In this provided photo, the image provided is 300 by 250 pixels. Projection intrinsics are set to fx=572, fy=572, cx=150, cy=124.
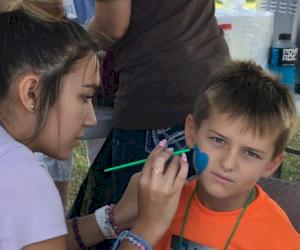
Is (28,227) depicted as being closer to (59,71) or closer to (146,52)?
(59,71)

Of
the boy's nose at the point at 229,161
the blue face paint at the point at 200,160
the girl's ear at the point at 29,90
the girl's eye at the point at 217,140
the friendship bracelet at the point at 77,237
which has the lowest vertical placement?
the friendship bracelet at the point at 77,237

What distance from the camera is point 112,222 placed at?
1.42 meters

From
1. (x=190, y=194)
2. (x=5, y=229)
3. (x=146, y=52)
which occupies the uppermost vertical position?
(x=146, y=52)

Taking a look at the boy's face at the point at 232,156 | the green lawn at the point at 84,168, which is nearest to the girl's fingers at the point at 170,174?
the boy's face at the point at 232,156

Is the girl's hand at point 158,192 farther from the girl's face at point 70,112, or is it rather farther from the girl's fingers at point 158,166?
the girl's face at point 70,112

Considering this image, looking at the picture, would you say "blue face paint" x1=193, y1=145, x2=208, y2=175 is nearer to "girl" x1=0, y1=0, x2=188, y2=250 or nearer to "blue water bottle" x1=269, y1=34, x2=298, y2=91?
"girl" x1=0, y1=0, x2=188, y2=250

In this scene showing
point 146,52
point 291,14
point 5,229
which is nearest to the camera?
point 5,229

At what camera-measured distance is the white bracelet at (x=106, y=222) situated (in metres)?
1.42

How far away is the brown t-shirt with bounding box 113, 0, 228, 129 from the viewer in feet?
5.04

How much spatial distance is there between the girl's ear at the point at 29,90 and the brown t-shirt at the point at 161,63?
19.5 inches

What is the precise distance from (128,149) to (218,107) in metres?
0.45

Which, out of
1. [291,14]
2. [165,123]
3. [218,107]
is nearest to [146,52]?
[165,123]

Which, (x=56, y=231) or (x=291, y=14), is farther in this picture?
(x=291, y=14)

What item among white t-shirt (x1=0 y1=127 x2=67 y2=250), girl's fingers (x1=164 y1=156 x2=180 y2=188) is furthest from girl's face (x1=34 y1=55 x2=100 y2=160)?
girl's fingers (x1=164 y1=156 x2=180 y2=188)
